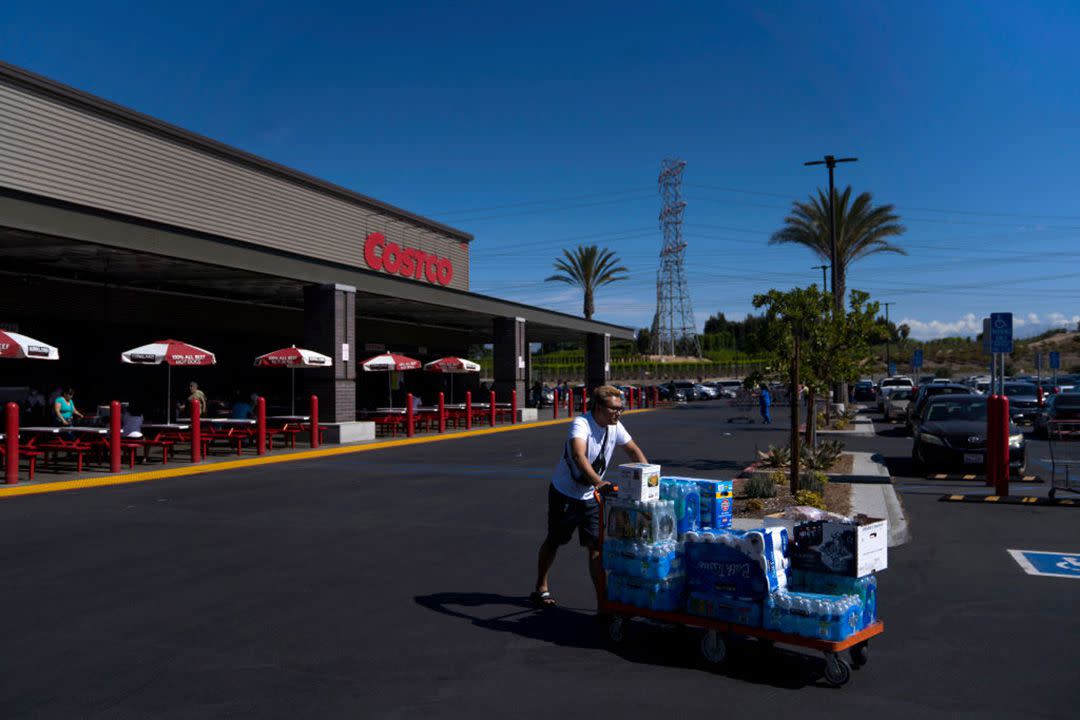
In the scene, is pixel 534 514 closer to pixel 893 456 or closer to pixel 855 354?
pixel 855 354

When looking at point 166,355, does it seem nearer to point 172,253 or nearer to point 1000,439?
point 172,253

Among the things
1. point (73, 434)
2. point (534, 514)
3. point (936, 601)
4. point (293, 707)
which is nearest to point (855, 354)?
point (534, 514)

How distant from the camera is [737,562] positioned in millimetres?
5469

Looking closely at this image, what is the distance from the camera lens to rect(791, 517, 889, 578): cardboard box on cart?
5.35 meters

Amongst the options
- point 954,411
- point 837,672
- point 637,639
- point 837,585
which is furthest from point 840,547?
point 954,411

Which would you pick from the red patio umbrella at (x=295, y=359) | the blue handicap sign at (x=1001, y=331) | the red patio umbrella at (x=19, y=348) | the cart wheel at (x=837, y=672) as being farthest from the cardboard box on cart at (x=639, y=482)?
the red patio umbrella at (x=295, y=359)

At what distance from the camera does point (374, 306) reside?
31266 mm

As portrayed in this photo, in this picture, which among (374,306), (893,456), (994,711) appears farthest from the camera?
(374,306)

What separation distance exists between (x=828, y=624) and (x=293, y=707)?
10.2 feet

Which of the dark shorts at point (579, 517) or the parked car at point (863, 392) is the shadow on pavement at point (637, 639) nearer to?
the dark shorts at point (579, 517)

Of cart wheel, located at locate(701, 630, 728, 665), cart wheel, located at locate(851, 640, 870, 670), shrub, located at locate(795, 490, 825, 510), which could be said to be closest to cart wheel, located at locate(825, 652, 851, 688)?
cart wheel, located at locate(851, 640, 870, 670)

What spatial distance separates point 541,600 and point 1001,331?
1004cm

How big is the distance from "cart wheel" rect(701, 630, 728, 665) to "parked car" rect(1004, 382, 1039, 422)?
23.8m

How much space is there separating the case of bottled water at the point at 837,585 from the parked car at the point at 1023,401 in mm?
23285
